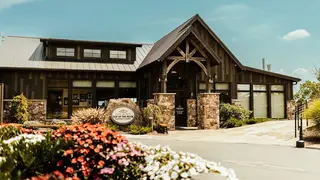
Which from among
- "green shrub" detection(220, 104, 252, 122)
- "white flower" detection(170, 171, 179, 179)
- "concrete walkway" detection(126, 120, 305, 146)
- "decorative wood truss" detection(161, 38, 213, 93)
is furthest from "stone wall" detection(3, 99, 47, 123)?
"white flower" detection(170, 171, 179, 179)

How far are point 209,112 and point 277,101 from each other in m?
7.55

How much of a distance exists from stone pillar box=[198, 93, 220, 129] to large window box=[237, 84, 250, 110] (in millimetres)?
4575

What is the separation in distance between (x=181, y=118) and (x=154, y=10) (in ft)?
24.4

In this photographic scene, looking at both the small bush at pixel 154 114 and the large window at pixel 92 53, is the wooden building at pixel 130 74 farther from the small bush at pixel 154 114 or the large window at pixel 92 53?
the small bush at pixel 154 114

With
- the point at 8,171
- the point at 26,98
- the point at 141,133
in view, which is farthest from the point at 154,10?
the point at 8,171

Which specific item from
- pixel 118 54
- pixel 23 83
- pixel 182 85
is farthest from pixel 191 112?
pixel 23 83

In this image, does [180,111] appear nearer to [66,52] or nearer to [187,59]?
[187,59]

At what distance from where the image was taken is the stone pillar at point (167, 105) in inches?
716

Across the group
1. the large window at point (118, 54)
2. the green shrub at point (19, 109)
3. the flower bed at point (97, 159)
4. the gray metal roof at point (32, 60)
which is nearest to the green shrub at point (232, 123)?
the gray metal roof at point (32, 60)

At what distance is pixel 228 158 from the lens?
9.43 m

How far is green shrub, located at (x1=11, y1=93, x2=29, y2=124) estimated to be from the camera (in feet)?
61.6

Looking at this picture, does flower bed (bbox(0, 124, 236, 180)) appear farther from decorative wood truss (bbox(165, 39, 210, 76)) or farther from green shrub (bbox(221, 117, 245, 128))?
green shrub (bbox(221, 117, 245, 128))

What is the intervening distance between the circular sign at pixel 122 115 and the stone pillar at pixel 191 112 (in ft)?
13.2

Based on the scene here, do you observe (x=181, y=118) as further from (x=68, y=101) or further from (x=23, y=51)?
(x=23, y=51)
